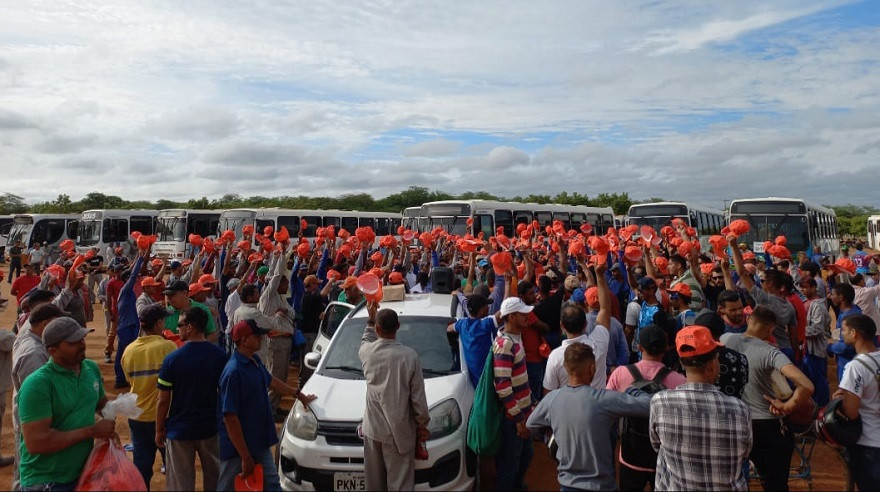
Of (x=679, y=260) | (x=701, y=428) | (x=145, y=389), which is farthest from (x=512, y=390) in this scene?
(x=679, y=260)

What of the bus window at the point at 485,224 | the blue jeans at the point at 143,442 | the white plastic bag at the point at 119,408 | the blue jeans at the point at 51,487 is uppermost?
the bus window at the point at 485,224

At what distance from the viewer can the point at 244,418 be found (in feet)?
13.5

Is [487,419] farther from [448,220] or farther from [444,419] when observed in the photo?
[448,220]

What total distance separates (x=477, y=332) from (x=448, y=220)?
1624 cm

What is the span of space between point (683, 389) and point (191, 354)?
10.6 ft

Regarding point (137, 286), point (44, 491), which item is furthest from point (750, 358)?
point (137, 286)

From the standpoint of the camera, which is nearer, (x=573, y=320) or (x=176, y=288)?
(x=573, y=320)

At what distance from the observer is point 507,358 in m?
4.49

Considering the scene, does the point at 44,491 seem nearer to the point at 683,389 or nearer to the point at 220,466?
the point at 220,466

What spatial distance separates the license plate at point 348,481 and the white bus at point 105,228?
27147mm

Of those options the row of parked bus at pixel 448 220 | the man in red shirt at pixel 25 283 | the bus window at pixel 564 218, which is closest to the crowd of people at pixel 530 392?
the man in red shirt at pixel 25 283

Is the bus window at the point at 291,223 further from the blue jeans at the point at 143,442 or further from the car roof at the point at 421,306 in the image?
the blue jeans at the point at 143,442

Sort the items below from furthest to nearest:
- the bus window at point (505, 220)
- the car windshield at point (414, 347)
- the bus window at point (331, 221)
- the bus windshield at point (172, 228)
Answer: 1. the bus window at point (331, 221)
2. the bus windshield at point (172, 228)
3. the bus window at point (505, 220)
4. the car windshield at point (414, 347)

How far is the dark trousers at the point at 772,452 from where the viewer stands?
419 centimetres
